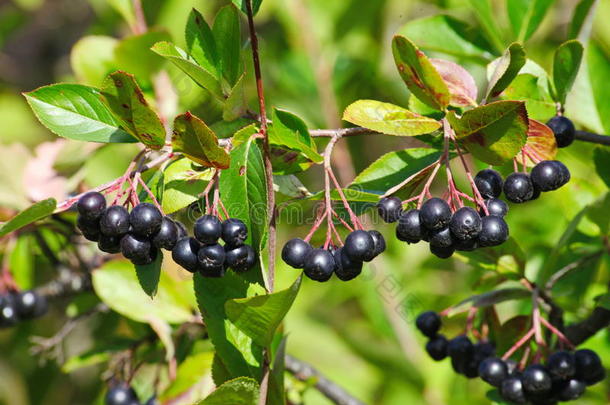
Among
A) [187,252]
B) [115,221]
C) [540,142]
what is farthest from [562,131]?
[115,221]

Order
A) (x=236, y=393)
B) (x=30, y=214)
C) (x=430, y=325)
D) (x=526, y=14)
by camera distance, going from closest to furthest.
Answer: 1. (x=30, y=214)
2. (x=236, y=393)
3. (x=430, y=325)
4. (x=526, y=14)

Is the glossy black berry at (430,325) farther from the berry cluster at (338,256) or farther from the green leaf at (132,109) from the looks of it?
the green leaf at (132,109)

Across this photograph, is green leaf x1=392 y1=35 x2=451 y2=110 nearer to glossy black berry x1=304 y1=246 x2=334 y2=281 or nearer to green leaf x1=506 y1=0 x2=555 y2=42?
glossy black berry x1=304 y1=246 x2=334 y2=281

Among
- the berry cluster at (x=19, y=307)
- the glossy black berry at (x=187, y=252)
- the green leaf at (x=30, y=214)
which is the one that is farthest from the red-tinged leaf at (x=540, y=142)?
the berry cluster at (x=19, y=307)

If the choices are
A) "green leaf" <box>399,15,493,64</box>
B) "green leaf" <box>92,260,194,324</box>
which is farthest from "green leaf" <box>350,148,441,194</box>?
"green leaf" <box>92,260,194,324</box>

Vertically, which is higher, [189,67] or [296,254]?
[189,67]

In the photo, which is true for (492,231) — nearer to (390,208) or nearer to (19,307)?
(390,208)

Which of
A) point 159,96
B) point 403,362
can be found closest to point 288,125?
point 159,96
